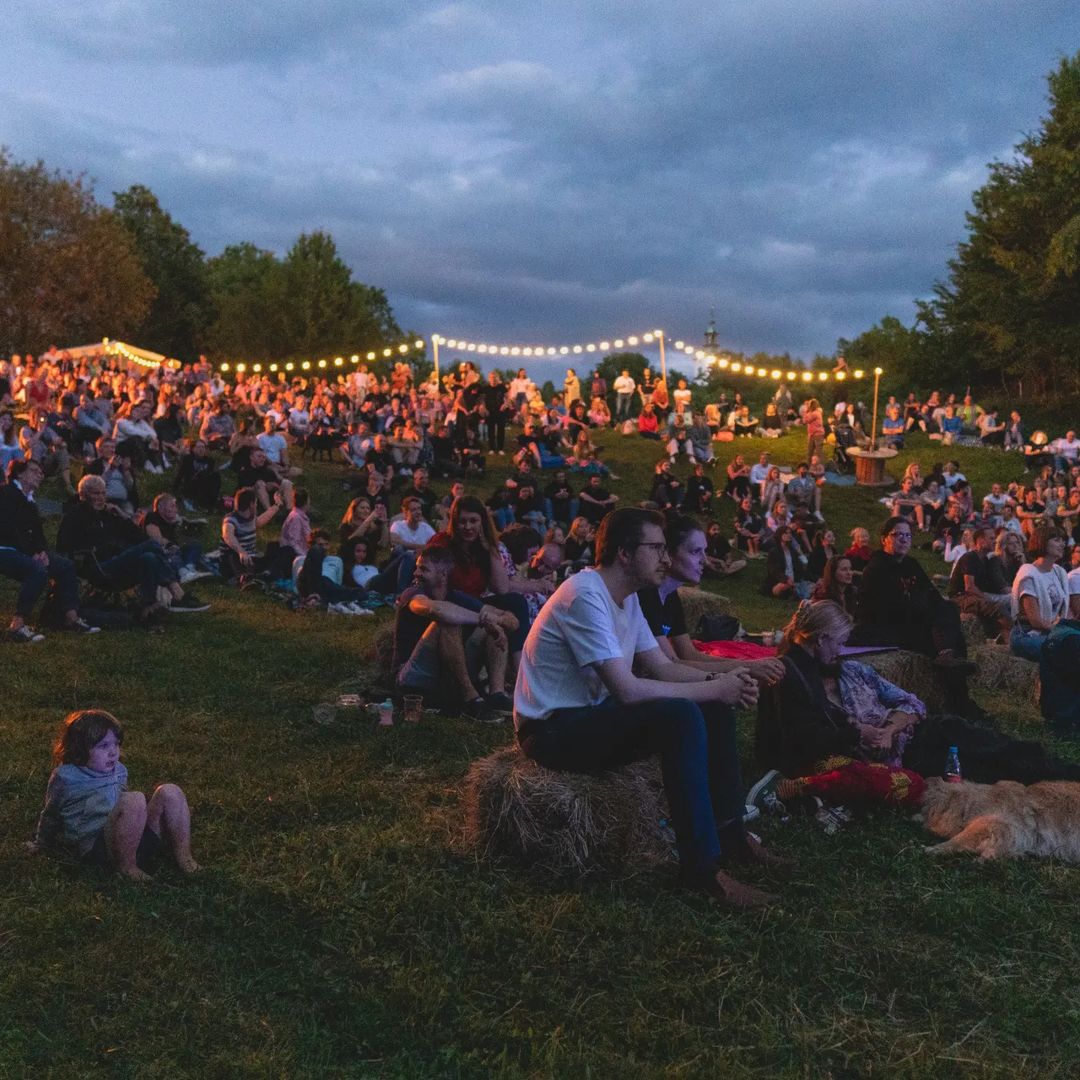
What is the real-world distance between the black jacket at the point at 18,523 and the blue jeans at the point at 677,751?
6381mm

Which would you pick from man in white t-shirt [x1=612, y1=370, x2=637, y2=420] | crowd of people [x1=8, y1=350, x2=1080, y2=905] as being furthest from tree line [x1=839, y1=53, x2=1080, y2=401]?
A: man in white t-shirt [x1=612, y1=370, x2=637, y2=420]

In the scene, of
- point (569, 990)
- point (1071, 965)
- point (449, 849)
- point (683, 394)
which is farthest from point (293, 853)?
point (683, 394)

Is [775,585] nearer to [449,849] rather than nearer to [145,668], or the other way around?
[145,668]

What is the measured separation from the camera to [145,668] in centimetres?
811

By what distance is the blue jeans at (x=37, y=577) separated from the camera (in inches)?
351

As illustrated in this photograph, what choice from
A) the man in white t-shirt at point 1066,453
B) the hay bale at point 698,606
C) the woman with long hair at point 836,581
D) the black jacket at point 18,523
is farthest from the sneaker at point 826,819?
the man in white t-shirt at point 1066,453

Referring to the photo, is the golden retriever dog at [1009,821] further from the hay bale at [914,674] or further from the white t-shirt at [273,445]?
the white t-shirt at [273,445]

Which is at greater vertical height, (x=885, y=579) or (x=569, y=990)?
(x=885, y=579)

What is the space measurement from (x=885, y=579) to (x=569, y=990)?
18.8 feet

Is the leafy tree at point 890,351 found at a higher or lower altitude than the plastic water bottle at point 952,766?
higher

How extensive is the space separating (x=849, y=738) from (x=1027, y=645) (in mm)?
4269

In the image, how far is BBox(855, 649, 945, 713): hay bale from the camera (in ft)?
26.1

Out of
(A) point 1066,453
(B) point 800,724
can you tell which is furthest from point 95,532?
(A) point 1066,453

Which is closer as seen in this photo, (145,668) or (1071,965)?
A: (1071,965)
